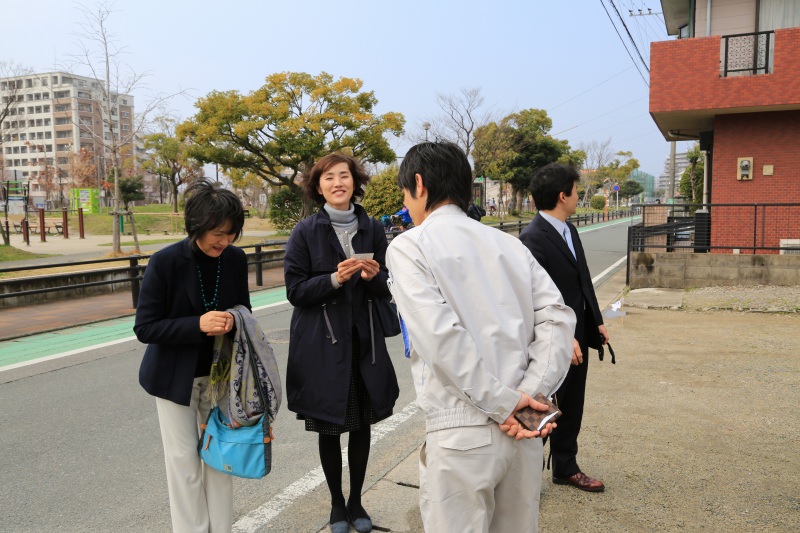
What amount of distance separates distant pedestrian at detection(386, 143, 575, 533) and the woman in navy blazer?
100 centimetres

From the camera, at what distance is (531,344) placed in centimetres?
192

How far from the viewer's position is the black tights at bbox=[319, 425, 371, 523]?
312cm

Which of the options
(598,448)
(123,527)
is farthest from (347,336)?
(598,448)

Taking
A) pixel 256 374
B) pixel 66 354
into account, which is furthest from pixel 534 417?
pixel 66 354

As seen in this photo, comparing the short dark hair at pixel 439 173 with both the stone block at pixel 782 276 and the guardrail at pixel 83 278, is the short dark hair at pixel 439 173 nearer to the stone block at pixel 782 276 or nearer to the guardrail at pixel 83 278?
the guardrail at pixel 83 278

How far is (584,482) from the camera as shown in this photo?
11.7ft

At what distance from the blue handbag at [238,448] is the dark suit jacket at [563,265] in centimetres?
168

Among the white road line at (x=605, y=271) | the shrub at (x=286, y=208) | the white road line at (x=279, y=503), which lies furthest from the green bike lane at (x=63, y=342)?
the shrub at (x=286, y=208)

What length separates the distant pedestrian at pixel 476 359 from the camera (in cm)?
175

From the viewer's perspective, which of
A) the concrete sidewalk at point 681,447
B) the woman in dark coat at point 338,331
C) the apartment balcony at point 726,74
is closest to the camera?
the woman in dark coat at point 338,331

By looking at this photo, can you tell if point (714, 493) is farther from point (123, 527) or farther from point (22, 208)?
point (22, 208)

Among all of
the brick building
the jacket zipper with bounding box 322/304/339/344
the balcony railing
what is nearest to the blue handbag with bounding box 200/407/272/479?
the jacket zipper with bounding box 322/304/339/344

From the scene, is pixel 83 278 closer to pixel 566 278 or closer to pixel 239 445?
pixel 239 445

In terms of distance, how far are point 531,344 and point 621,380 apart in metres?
4.41
